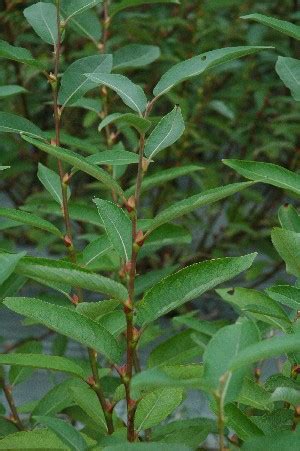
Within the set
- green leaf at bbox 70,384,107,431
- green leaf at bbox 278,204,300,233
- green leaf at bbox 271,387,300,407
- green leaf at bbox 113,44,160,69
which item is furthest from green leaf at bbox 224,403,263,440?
green leaf at bbox 113,44,160,69

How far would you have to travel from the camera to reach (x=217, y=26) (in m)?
2.47

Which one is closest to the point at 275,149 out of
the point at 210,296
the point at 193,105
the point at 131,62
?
the point at 193,105

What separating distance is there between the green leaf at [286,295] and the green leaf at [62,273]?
8.1 inches

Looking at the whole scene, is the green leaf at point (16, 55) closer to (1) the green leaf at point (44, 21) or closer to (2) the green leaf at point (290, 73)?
(1) the green leaf at point (44, 21)

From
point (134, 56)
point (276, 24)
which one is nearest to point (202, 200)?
point (276, 24)

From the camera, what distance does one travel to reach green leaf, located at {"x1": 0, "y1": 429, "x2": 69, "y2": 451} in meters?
0.93

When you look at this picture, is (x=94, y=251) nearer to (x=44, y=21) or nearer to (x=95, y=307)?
(x=95, y=307)

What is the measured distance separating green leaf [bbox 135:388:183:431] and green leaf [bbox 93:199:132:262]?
0.17 meters

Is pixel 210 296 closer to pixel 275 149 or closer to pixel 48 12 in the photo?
pixel 275 149

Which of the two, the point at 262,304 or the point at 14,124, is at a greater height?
the point at 14,124

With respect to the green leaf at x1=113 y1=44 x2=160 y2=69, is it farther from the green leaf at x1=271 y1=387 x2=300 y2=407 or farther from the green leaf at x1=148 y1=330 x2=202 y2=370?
the green leaf at x1=271 y1=387 x2=300 y2=407

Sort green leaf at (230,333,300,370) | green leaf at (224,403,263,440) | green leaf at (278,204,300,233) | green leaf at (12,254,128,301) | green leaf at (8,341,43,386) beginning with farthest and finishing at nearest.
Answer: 1. green leaf at (8,341,43,386)
2. green leaf at (278,204,300,233)
3. green leaf at (224,403,263,440)
4. green leaf at (12,254,128,301)
5. green leaf at (230,333,300,370)

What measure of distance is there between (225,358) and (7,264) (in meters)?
0.21

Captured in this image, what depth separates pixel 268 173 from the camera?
102 cm
